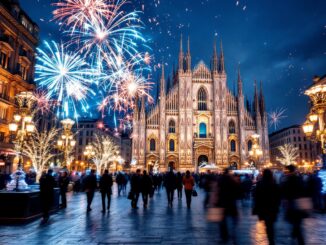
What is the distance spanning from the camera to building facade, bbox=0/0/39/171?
2710 cm

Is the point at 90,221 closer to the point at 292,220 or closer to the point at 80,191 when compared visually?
the point at 292,220

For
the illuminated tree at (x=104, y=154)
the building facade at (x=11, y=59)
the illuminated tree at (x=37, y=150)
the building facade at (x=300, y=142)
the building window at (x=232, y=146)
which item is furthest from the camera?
the building facade at (x=300, y=142)

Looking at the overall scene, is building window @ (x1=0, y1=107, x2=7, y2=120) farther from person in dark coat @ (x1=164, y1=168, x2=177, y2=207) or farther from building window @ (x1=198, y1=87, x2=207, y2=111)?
building window @ (x1=198, y1=87, x2=207, y2=111)

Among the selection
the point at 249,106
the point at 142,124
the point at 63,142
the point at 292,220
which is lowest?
the point at 292,220

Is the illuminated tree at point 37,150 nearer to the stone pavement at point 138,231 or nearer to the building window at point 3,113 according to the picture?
the building window at point 3,113

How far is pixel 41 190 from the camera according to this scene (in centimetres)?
968

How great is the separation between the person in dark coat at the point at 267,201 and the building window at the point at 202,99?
4767cm

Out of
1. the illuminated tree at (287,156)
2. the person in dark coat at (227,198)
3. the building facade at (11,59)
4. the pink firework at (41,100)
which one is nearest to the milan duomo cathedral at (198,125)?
the illuminated tree at (287,156)

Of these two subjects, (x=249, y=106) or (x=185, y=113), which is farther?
(x=249, y=106)

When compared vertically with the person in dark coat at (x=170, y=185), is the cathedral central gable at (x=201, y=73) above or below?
above

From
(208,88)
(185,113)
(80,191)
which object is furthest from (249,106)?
(80,191)

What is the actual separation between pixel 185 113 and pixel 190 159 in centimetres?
801

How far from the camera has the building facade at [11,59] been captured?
27.1 meters

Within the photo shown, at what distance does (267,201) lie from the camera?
5.60m
